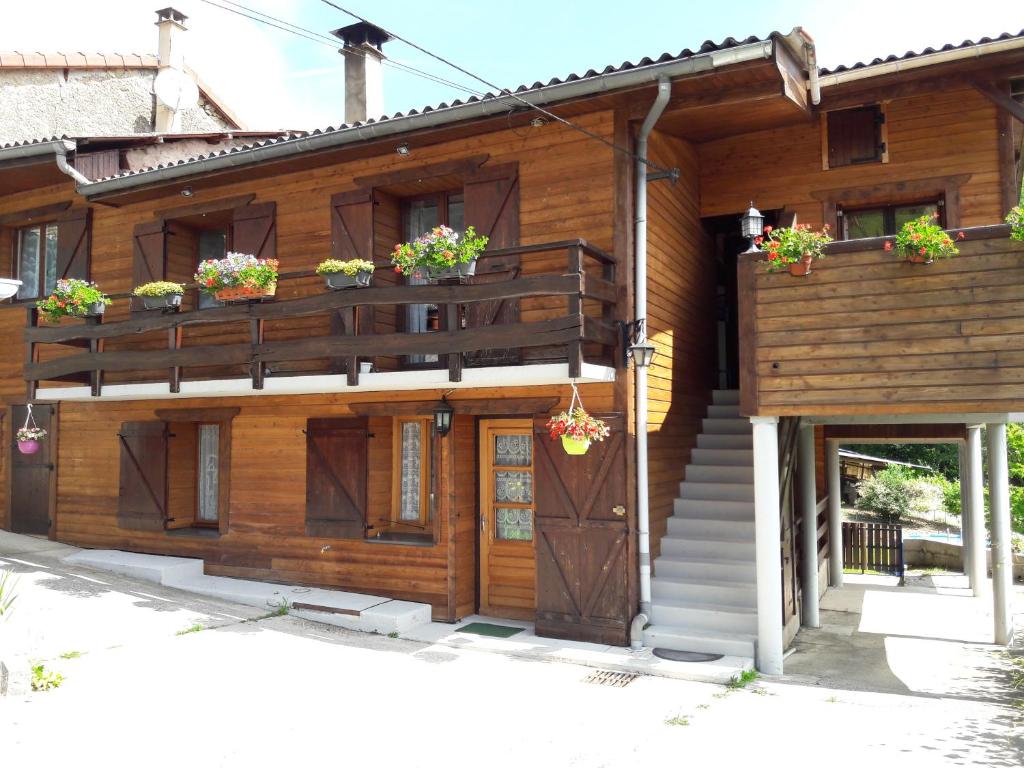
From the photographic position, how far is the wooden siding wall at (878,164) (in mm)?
8734

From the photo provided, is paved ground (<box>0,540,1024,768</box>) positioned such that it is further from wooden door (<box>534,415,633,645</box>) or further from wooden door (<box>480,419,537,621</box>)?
wooden door (<box>480,419,537,621</box>)

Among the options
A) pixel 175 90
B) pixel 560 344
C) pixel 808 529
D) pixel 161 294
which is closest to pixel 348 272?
pixel 560 344

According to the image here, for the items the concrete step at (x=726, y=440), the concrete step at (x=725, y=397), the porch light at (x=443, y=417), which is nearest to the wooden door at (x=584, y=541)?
the porch light at (x=443, y=417)

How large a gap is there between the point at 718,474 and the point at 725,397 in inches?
73.3

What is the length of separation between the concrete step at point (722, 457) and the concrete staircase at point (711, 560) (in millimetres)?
12

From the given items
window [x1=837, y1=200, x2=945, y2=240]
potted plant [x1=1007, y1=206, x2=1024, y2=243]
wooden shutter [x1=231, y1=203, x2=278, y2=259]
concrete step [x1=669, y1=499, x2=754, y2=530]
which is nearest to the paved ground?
concrete step [x1=669, y1=499, x2=754, y2=530]

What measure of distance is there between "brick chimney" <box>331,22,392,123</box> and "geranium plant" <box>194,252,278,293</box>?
11.4 ft

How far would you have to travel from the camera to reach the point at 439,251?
786cm

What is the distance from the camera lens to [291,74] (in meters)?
9.06

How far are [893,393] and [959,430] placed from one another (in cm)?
504

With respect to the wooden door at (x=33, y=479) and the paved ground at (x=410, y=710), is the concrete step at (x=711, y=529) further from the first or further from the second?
the wooden door at (x=33, y=479)

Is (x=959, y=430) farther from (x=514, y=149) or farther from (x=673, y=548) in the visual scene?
(x=514, y=149)

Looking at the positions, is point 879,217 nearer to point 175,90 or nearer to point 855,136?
point 855,136

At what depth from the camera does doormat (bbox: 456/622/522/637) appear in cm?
848
